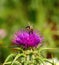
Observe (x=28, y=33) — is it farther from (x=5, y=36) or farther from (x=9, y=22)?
(x=9, y=22)

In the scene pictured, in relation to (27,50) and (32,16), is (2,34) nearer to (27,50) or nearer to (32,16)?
(32,16)

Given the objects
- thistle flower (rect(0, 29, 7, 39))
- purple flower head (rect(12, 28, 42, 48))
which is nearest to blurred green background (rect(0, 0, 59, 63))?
thistle flower (rect(0, 29, 7, 39))

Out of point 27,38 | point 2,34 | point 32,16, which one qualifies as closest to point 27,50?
point 27,38

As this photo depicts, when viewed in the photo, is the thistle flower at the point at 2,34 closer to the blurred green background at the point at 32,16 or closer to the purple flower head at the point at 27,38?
the blurred green background at the point at 32,16

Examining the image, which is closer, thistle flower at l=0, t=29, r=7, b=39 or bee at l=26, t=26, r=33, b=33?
bee at l=26, t=26, r=33, b=33

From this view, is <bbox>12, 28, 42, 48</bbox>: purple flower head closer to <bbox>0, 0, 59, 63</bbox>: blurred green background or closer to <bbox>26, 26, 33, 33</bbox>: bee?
<bbox>26, 26, 33, 33</bbox>: bee

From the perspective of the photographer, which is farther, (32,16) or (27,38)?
(32,16)

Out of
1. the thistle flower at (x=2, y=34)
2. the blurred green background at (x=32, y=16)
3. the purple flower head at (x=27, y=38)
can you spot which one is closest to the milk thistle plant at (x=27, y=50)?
the purple flower head at (x=27, y=38)
